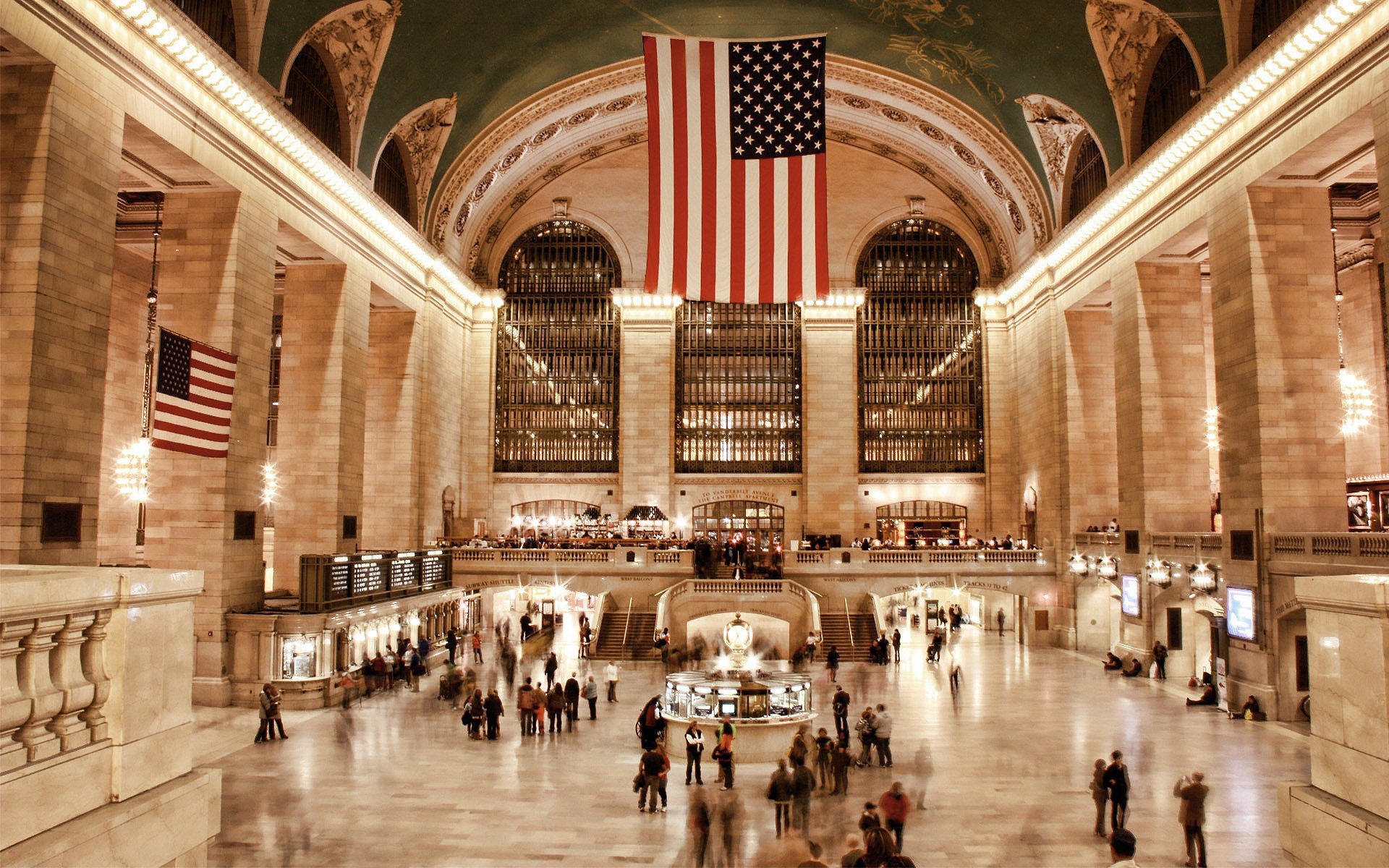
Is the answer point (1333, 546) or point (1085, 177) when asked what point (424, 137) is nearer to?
point (1085, 177)

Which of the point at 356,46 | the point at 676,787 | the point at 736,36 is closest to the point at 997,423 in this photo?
the point at 736,36

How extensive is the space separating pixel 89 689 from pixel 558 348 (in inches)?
1365

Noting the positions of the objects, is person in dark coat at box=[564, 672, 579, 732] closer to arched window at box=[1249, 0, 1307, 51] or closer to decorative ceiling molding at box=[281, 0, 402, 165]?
decorative ceiling molding at box=[281, 0, 402, 165]

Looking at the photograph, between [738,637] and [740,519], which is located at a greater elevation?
[740,519]

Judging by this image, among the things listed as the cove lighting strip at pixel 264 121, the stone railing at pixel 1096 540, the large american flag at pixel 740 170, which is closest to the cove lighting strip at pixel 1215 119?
Result: the large american flag at pixel 740 170

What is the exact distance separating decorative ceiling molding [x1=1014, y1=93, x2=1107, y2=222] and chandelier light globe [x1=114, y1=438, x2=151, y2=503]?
2451 centimetres

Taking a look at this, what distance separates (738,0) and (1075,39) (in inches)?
354

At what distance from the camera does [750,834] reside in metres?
10.6

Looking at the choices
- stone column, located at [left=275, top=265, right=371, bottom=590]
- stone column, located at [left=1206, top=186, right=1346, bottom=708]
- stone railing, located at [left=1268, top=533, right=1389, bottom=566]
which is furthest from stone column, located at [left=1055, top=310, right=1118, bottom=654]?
stone column, located at [left=275, top=265, right=371, bottom=590]

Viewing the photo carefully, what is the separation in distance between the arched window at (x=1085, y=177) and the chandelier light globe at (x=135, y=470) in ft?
80.1

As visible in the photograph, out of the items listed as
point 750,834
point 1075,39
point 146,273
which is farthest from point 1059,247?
point 146,273

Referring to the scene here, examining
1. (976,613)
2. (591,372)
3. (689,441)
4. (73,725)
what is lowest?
(976,613)

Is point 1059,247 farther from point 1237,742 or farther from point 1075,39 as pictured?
point 1237,742

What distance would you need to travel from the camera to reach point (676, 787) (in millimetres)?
12727
